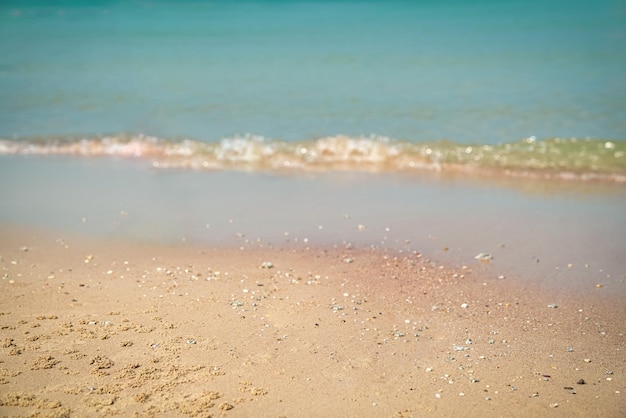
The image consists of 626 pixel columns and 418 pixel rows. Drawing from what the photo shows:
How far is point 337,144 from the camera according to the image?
11812 millimetres

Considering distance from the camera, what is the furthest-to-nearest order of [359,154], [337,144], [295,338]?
[337,144]
[359,154]
[295,338]

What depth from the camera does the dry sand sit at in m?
4.22

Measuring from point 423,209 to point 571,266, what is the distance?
2191 millimetres

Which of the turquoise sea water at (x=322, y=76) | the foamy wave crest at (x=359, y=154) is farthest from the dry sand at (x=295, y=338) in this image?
the turquoise sea water at (x=322, y=76)

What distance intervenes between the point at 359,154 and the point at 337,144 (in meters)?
0.55

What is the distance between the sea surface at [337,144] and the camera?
7.57 metres

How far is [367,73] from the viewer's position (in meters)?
19.2

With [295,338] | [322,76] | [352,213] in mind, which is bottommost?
[295,338]

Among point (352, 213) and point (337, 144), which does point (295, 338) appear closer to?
point (352, 213)

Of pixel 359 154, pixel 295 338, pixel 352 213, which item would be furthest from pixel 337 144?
pixel 295 338

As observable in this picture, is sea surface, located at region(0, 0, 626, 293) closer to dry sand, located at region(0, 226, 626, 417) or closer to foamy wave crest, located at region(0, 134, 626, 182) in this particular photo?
foamy wave crest, located at region(0, 134, 626, 182)

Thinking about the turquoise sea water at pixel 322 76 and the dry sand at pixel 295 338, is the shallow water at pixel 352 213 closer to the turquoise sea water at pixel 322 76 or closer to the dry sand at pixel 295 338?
the dry sand at pixel 295 338

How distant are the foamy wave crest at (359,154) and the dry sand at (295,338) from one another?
418 centimetres

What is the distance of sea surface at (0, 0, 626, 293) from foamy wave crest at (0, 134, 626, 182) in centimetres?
5
